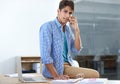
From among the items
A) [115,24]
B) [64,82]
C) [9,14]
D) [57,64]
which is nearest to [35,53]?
[9,14]

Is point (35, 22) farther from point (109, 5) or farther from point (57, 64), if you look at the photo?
point (57, 64)

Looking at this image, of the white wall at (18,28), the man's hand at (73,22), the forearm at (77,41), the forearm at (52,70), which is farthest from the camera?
the white wall at (18,28)

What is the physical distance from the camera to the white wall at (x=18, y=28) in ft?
13.7

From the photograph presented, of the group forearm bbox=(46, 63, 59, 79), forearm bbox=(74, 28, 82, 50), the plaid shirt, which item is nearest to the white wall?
forearm bbox=(74, 28, 82, 50)

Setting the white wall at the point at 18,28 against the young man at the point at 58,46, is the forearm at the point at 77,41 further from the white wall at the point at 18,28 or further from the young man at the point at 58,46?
the white wall at the point at 18,28

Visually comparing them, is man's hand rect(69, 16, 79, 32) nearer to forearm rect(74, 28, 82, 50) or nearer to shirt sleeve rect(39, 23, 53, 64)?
forearm rect(74, 28, 82, 50)

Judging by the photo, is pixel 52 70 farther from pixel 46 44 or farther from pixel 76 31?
pixel 76 31

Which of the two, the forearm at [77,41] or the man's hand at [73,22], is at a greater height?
the man's hand at [73,22]

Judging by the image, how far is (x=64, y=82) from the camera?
1.41 m

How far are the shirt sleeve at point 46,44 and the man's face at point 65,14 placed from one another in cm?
14

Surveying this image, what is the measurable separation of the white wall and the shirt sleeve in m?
2.44

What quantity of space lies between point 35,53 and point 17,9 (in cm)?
92

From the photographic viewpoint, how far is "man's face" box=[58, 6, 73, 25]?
188 cm

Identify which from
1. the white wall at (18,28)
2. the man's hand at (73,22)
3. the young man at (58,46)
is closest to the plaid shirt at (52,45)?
the young man at (58,46)
